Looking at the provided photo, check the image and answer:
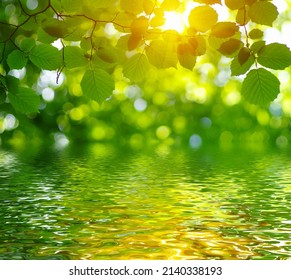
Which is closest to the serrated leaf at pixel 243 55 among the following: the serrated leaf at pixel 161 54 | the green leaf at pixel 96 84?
the serrated leaf at pixel 161 54

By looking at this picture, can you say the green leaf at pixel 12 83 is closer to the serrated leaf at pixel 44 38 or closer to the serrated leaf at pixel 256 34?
the serrated leaf at pixel 44 38

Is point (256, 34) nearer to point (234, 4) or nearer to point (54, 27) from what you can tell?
point (234, 4)

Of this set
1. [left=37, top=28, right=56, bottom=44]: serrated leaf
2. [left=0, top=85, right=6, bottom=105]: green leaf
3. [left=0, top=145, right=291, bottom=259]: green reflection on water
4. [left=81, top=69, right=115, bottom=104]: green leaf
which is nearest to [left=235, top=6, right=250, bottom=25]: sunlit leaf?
[left=81, top=69, right=115, bottom=104]: green leaf

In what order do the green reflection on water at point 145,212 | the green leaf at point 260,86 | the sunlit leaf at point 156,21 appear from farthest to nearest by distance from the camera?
the green reflection on water at point 145,212, the sunlit leaf at point 156,21, the green leaf at point 260,86

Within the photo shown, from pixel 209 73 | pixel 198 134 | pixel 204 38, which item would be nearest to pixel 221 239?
pixel 204 38

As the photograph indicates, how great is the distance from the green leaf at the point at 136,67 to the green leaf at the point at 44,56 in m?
0.15

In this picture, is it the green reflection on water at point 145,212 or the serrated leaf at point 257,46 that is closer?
the serrated leaf at point 257,46

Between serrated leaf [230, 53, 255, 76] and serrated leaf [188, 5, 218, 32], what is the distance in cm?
9

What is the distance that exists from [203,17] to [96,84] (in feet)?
0.81

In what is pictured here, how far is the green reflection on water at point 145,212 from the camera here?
8.22 feet

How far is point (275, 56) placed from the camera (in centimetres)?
118

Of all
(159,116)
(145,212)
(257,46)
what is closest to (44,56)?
(257,46)

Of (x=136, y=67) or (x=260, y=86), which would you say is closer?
(x=260, y=86)

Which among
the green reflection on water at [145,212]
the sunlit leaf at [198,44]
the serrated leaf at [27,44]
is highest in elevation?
the serrated leaf at [27,44]
